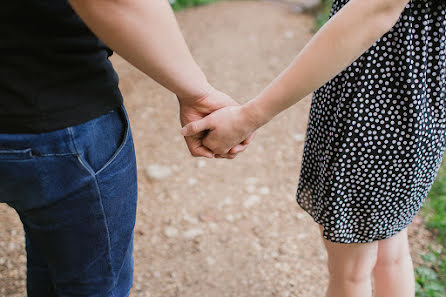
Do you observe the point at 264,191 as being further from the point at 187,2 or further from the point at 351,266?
the point at 187,2

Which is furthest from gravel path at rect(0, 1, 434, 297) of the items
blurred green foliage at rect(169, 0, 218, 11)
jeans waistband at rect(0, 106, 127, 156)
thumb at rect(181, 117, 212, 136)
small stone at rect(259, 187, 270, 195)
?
blurred green foliage at rect(169, 0, 218, 11)

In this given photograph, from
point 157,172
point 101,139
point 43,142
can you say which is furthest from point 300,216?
point 43,142

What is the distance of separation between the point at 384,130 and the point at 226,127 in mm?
498

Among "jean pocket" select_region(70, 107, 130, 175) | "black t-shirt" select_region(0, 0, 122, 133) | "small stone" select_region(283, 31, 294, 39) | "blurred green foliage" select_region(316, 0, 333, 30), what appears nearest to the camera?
"black t-shirt" select_region(0, 0, 122, 133)

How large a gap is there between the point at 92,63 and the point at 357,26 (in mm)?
665

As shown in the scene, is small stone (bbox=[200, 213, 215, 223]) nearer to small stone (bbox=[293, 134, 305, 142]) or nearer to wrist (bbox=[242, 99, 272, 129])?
small stone (bbox=[293, 134, 305, 142])

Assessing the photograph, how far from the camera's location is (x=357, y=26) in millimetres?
1063

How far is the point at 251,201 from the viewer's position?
290 centimetres

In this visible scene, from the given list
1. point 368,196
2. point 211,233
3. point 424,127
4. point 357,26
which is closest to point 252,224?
point 211,233

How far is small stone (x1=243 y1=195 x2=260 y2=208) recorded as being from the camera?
9.42 ft

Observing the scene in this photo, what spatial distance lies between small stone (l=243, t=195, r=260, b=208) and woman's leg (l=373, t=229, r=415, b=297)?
1.24 meters

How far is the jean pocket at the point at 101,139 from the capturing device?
0.98 meters

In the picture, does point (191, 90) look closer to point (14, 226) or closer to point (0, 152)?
point (0, 152)

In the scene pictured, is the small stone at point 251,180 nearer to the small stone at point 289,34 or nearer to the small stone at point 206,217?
the small stone at point 206,217
